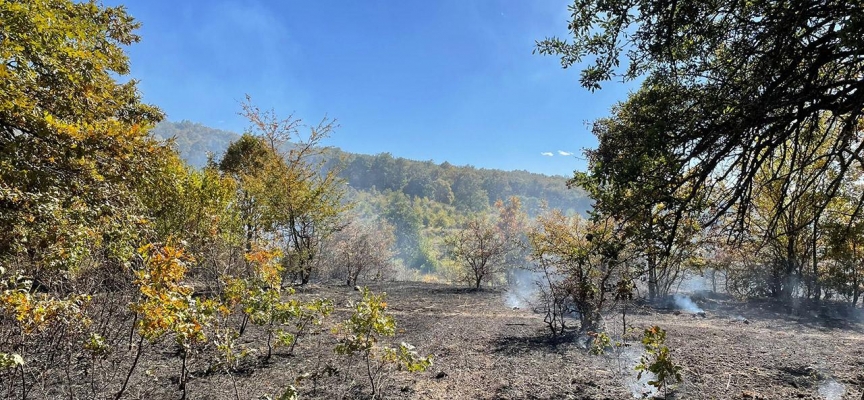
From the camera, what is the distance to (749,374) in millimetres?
4918

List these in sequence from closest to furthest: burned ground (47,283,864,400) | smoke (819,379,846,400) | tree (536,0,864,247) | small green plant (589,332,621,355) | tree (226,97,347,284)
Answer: tree (536,0,864,247), smoke (819,379,846,400), burned ground (47,283,864,400), small green plant (589,332,621,355), tree (226,97,347,284)

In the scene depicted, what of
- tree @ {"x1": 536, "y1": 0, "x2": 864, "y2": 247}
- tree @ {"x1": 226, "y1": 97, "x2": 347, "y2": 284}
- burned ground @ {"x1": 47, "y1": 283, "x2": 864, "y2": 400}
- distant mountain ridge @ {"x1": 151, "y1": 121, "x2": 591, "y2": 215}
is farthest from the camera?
distant mountain ridge @ {"x1": 151, "y1": 121, "x2": 591, "y2": 215}

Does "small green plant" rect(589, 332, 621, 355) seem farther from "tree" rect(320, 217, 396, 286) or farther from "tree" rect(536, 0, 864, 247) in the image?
"tree" rect(320, 217, 396, 286)

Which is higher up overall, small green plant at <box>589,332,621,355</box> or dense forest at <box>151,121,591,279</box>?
dense forest at <box>151,121,591,279</box>

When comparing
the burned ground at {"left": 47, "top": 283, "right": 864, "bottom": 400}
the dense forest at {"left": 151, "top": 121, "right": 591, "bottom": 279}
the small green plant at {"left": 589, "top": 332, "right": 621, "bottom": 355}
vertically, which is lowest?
the burned ground at {"left": 47, "top": 283, "right": 864, "bottom": 400}

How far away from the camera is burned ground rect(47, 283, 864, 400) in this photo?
4.43m

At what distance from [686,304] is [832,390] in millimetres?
13282

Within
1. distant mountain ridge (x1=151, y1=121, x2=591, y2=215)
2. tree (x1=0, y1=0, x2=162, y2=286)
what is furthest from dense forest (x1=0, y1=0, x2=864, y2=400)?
distant mountain ridge (x1=151, y1=121, x2=591, y2=215)

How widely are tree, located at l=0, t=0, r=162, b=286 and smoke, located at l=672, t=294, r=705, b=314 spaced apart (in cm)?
1587

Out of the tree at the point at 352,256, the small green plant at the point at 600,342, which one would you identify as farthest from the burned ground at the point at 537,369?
the tree at the point at 352,256

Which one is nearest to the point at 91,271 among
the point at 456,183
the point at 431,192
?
the point at 431,192

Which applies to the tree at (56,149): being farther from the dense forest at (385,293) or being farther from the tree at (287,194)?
the tree at (287,194)

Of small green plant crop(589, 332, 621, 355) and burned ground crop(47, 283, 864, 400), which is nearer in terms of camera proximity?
burned ground crop(47, 283, 864, 400)

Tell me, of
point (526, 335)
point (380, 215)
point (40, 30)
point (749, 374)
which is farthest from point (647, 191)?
point (380, 215)
